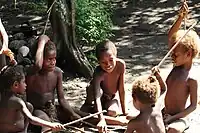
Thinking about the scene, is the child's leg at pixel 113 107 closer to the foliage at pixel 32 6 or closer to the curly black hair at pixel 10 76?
the curly black hair at pixel 10 76

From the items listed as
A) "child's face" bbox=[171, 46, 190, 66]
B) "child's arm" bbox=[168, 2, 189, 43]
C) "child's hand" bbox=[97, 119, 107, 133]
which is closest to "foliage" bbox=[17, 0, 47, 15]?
"child's arm" bbox=[168, 2, 189, 43]

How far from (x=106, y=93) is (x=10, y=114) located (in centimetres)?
115

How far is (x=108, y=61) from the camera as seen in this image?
166 inches

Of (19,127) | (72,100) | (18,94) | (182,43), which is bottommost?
(72,100)

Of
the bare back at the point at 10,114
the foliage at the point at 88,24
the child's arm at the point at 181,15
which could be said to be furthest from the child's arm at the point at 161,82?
the foliage at the point at 88,24

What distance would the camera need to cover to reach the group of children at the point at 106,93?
333cm

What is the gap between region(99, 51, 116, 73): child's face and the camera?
4160 mm

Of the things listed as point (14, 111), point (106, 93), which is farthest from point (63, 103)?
point (14, 111)

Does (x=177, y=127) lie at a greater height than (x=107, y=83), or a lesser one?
lesser

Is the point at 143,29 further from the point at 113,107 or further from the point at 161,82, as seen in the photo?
the point at 161,82

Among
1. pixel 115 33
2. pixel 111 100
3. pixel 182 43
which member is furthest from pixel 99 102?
pixel 115 33

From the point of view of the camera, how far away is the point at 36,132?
13.7 ft

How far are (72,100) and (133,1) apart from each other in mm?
4390

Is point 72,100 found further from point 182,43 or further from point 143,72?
point 182,43
